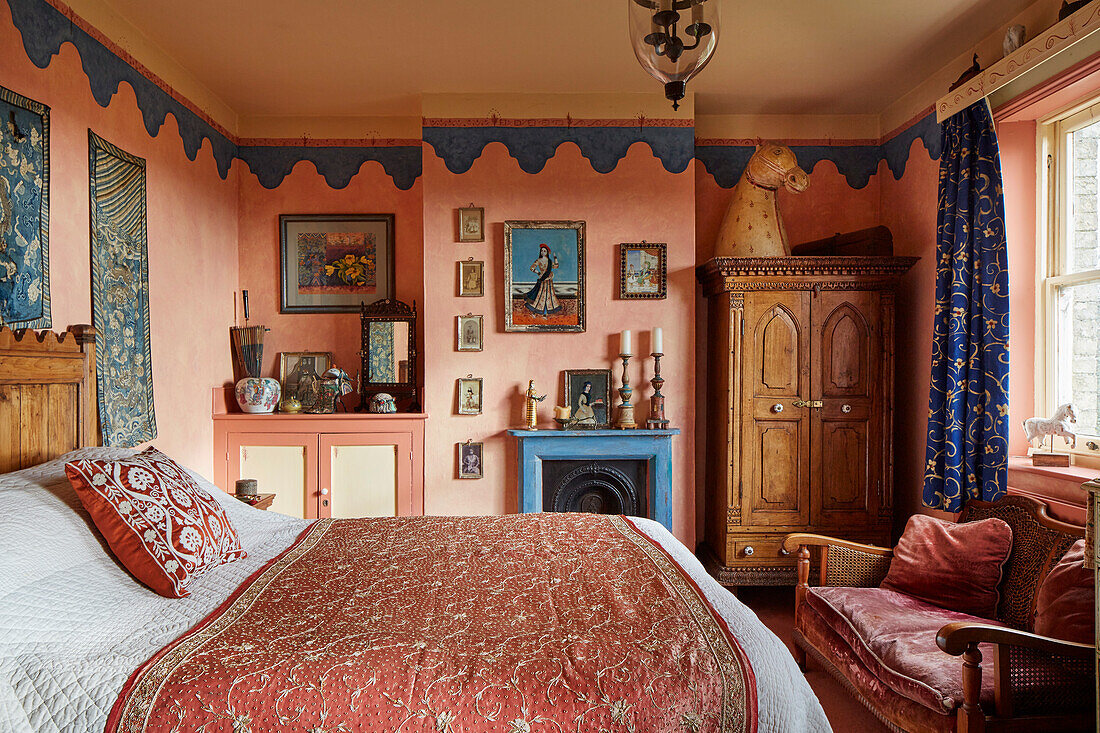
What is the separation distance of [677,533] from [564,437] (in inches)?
35.1

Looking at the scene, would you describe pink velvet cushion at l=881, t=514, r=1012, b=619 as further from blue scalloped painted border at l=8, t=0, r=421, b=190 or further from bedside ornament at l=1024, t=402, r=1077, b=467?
blue scalloped painted border at l=8, t=0, r=421, b=190

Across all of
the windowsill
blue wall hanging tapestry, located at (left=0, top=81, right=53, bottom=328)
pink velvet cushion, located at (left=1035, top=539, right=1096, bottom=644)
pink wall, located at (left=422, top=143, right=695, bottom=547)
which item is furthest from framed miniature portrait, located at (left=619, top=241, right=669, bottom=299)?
blue wall hanging tapestry, located at (left=0, top=81, right=53, bottom=328)

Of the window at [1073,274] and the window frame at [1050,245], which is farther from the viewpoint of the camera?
the window frame at [1050,245]

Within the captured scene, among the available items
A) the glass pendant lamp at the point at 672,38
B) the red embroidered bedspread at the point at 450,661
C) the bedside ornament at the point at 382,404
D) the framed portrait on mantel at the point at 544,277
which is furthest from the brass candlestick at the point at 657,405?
the glass pendant lamp at the point at 672,38

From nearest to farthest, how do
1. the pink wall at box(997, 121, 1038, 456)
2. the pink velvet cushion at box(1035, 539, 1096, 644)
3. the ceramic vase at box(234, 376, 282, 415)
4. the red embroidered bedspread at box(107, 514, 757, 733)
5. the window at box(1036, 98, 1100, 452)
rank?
the red embroidered bedspread at box(107, 514, 757, 733), the pink velvet cushion at box(1035, 539, 1096, 644), the window at box(1036, 98, 1100, 452), the pink wall at box(997, 121, 1038, 456), the ceramic vase at box(234, 376, 282, 415)

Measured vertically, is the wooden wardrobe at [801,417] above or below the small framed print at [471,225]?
below

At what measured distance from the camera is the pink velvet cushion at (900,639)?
1.85 meters

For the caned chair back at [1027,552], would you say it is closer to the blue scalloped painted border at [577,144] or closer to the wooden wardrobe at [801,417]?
the wooden wardrobe at [801,417]

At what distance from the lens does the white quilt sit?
124cm

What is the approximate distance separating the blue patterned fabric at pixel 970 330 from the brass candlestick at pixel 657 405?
131 cm

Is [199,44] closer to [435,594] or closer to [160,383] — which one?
[160,383]

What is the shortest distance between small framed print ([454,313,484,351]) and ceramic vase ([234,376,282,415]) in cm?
113

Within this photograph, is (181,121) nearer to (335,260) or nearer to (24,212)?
(335,260)

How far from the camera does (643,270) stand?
147 inches
